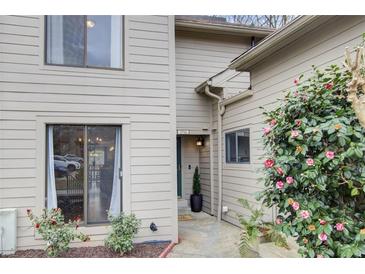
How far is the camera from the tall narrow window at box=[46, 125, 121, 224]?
4461 millimetres

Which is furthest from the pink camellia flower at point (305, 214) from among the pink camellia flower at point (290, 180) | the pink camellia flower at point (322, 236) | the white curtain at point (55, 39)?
the white curtain at point (55, 39)

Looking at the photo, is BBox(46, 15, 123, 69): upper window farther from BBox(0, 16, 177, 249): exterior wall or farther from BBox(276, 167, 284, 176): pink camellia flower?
BBox(276, 167, 284, 176): pink camellia flower

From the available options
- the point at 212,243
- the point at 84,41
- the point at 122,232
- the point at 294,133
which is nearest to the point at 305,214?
the point at 294,133

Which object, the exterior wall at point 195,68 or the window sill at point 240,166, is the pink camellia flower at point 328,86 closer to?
the window sill at point 240,166

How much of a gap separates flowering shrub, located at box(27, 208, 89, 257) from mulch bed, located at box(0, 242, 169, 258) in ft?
0.69

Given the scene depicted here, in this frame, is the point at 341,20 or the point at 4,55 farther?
the point at 4,55

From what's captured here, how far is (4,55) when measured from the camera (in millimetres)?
4250

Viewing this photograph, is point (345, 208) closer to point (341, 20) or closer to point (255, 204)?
point (341, 20)

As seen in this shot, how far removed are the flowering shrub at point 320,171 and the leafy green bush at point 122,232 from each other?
2545 mm

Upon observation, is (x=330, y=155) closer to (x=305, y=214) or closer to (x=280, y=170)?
(x=280, y=170)

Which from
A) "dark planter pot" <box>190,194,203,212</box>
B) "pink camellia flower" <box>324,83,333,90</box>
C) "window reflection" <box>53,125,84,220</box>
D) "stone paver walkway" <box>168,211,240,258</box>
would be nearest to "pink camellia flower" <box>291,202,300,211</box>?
"pink camellia flower" <box>324,83,333,90</box>

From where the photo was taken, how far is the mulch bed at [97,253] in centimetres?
410
